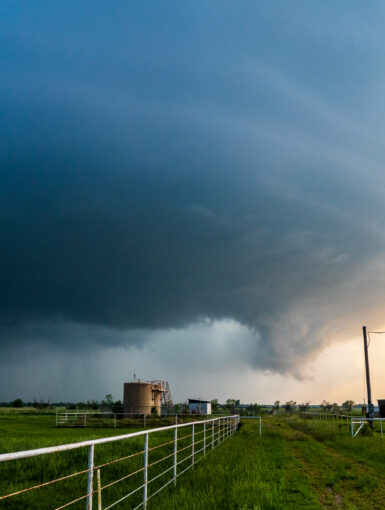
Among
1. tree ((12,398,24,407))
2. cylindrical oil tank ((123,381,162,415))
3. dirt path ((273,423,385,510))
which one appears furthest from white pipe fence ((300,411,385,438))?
tree ((12,398,24,407))

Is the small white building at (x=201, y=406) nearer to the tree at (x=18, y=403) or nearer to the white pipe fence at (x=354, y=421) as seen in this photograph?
the white pipe fence at (x=354, y=421)

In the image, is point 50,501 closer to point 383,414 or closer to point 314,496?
point 314,496

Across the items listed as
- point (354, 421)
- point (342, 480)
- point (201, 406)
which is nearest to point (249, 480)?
point (342, 480)

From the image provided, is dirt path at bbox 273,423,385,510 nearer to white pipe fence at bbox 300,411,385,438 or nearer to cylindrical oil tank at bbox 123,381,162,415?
white pipe fence at bbox 300,411,385,438

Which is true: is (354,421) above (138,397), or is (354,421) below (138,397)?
above

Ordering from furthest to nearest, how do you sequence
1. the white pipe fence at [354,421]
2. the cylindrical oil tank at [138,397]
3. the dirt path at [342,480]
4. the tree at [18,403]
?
the tree at [18,403] → the cylindrical oil tank at [138,397] → the white pipe fence at [354,421] → the dirt path at [342,480]

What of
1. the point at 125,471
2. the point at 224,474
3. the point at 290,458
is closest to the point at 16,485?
the point at 125,471

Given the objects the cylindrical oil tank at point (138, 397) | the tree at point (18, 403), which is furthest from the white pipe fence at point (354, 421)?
the tree at point (18, 403)

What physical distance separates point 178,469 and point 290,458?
502cm

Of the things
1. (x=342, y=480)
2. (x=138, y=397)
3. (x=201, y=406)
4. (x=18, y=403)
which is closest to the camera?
(x=342, y=480)

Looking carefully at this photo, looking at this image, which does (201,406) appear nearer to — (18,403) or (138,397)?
(138,397)

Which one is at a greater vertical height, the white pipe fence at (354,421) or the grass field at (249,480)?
the grass field at (249,480)

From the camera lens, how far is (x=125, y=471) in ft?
40.9

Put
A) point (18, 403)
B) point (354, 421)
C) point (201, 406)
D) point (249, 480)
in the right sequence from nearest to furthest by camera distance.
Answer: point (249, 480) < point (354, 421) < point (201, 406) < point (18, 403)
